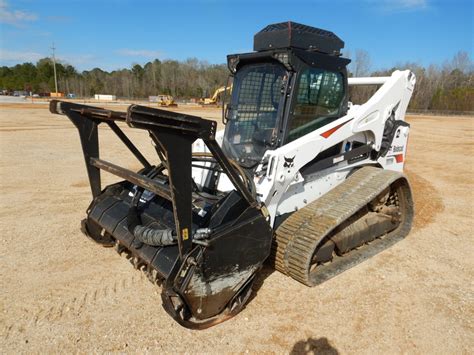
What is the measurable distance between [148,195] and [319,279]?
83.2 inches

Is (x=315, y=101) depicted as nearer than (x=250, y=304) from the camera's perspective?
No

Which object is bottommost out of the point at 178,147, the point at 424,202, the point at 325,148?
the point at 424,202

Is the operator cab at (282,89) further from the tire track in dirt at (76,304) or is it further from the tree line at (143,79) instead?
the tree line at (143,79)


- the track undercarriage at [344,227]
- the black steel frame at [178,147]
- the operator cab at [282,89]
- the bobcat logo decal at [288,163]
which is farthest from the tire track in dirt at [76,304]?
the bobcat logo decal at [288,163]

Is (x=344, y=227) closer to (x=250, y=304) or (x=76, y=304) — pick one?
(x=250, y=304)

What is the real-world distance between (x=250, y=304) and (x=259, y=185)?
45.9 inches

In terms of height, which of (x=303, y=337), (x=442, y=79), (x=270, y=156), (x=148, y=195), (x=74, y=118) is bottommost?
(x=303, y=337)

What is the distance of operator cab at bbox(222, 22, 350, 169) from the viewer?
3.86 m

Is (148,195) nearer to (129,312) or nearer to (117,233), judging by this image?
(117,233)

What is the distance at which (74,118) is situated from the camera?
3857mm

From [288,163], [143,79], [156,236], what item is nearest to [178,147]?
[156,236]

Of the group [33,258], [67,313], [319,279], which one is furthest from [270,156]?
[33,258]

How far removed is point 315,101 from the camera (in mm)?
4160

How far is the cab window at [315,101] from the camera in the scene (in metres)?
3.96
